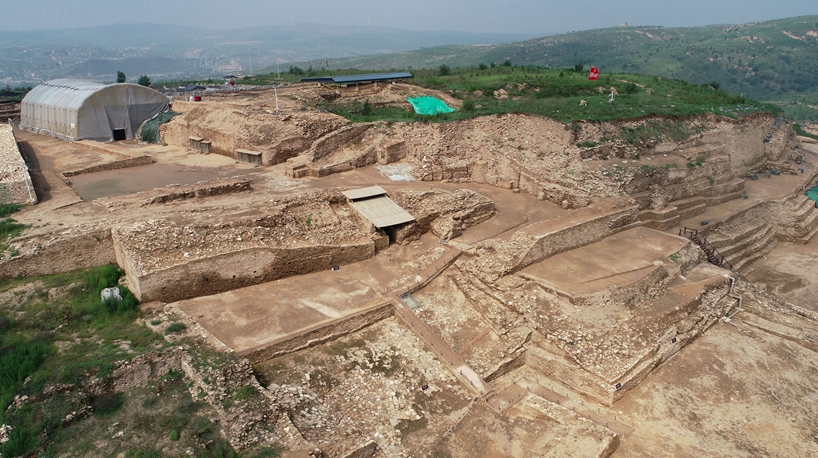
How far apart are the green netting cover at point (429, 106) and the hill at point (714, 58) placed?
2253 inches

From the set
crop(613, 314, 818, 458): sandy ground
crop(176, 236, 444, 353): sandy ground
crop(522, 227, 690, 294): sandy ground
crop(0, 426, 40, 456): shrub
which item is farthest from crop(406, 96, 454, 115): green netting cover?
crop(0, 426, 40, 456): shrub

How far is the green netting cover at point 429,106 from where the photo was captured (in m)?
25.5

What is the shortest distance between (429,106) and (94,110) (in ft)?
55.3

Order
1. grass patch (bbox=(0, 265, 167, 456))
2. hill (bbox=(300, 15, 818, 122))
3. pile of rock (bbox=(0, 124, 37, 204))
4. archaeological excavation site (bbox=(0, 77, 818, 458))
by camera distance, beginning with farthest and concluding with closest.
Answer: hill (bbox=(300, 15, 818, 122))
pile of rock (bbox=(0, 124, 37, 204))
archaeological excavation site (bbox=(0, 77, 818, 458))
grass patch (bbox=(0, 265, 167, 456))

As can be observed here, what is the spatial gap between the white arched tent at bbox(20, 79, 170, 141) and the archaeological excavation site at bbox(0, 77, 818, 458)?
2.02 meters

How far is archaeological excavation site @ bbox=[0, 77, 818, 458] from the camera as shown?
34.3ft

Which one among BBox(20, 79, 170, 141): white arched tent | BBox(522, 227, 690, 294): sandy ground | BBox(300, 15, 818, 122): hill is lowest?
BBox(522, 227, 690, 294): sandy ground

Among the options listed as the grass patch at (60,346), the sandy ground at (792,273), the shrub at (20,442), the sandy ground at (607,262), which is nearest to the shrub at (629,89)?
the sandy ground at (792,273)

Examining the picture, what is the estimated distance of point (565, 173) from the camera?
19.2 metres

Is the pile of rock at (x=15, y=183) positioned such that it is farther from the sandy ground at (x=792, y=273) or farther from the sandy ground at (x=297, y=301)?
the sandy ground at (x=792, y=273)

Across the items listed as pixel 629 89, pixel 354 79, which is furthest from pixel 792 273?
pixel 354 79

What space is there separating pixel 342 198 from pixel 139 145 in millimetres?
13575

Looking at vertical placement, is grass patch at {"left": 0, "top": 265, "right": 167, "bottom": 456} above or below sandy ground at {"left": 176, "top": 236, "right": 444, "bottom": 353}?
above

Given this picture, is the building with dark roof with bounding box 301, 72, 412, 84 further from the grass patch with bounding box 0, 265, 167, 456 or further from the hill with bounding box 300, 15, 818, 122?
the hill with bounding box 300, 15, 818, 122
